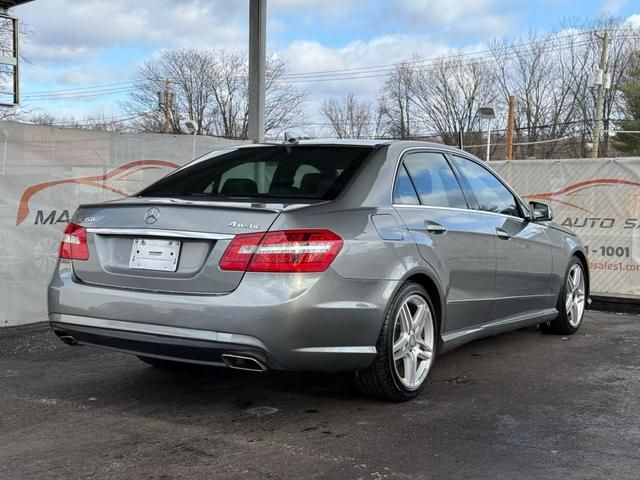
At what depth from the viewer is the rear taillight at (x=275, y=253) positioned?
3.55 m

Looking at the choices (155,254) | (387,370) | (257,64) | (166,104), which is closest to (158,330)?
(155,254)

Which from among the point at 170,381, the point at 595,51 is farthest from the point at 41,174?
the point at 595,51

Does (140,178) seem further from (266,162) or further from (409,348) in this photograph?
(409,348)

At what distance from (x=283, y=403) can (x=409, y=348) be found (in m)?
0.84

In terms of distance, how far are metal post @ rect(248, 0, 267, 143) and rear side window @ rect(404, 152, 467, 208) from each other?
12.3ft

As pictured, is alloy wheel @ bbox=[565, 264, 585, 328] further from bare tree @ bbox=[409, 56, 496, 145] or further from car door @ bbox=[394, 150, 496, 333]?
bare tree @ bbox=[409, 56, 496, 145]

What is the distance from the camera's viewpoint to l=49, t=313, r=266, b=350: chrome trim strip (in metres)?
3.53

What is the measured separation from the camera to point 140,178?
25.0 feet

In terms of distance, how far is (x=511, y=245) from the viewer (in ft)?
17.6

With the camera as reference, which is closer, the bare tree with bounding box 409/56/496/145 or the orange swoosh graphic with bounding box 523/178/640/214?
the orange swoosh graphic with bounding box 523/178/640/214

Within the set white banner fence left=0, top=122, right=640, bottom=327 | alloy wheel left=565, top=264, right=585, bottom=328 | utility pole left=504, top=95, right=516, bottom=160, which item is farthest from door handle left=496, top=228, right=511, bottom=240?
utility pole left=504, top=95, right=516, bottom=160

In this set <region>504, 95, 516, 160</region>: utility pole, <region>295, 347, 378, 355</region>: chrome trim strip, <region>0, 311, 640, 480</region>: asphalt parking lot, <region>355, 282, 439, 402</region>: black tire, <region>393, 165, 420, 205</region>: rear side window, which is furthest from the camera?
<region>504, 95, 516, 160</region>: utility pole

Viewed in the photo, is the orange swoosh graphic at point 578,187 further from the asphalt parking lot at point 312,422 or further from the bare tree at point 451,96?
the bare tree at point 451,96

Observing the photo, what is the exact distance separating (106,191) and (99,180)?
0.47ft
